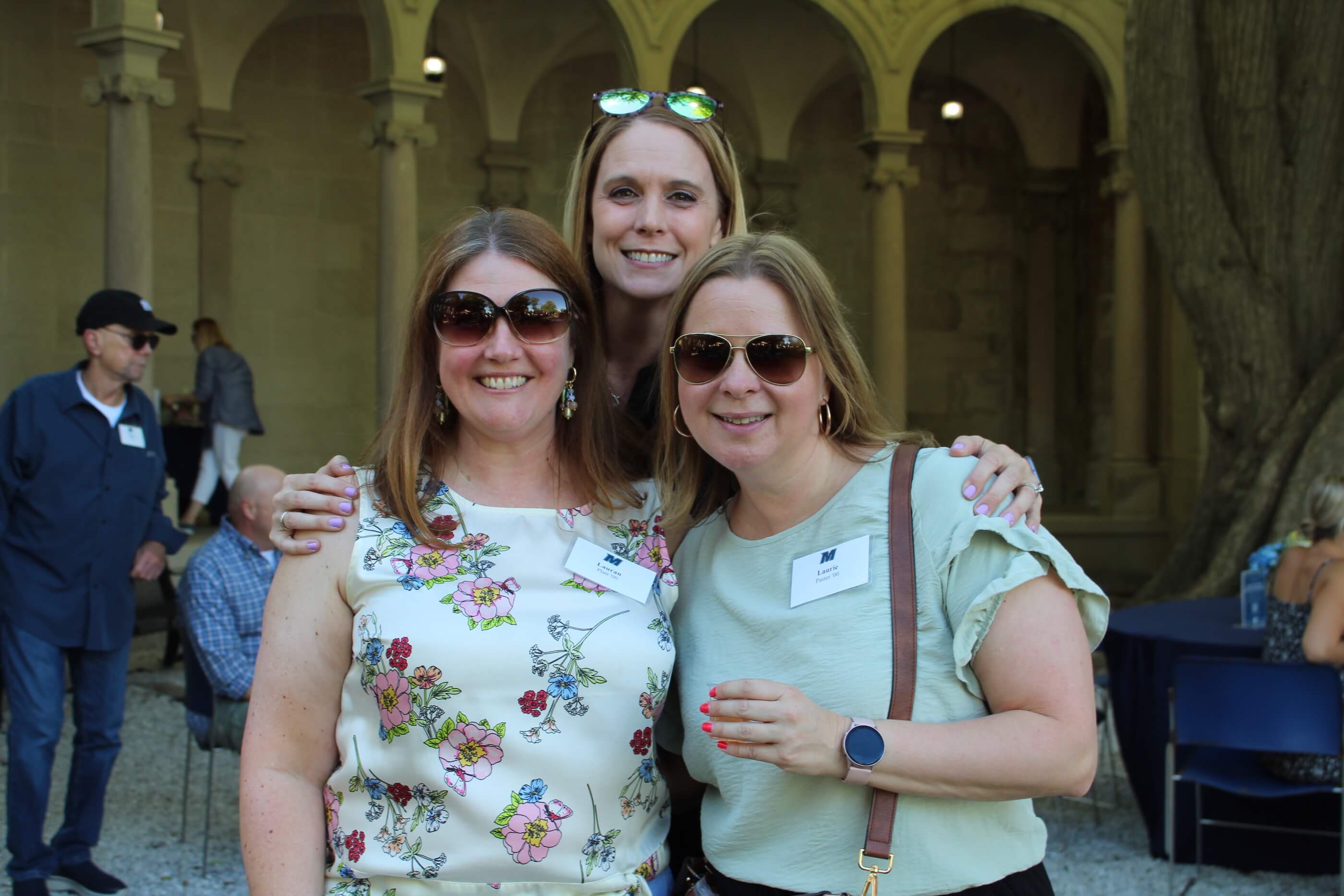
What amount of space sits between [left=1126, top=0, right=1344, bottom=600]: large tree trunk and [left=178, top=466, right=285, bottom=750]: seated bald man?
5950mm

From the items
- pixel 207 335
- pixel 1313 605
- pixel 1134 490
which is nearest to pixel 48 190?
pixel 207 335

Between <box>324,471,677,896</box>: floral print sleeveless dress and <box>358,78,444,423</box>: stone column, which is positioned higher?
<box>358,78,444,423</box>: stone column

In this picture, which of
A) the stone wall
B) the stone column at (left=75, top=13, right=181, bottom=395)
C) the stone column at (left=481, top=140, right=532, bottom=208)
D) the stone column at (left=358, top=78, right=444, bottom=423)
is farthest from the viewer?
the stone column at (left=481, top=140, right=532, bottom=208)

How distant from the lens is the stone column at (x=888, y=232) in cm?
1340

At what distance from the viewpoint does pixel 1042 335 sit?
1814cm

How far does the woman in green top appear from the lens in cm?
172

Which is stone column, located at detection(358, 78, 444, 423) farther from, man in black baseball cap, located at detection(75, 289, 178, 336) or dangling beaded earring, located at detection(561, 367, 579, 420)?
dangling beaded earring, located at detection(561, 367, 579, 420)

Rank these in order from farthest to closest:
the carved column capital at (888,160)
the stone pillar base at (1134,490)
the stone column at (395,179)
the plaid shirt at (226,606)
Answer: the stone pillar base at (1134,490) < the carved column capital at (888,160) < the stone column at (395,179) < the plaid shirt at (226,606)

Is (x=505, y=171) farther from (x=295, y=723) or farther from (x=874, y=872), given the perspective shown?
(x=874, y=872)

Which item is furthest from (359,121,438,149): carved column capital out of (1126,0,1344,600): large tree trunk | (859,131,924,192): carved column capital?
(1126,0,1344,600): large tree trunk

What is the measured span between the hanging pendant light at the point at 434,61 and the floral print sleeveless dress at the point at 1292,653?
9333 mm

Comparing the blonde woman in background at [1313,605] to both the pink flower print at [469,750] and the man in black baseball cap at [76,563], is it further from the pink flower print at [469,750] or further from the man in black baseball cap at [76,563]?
the man in black baseball cap at [76,563]

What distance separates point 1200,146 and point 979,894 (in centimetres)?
785

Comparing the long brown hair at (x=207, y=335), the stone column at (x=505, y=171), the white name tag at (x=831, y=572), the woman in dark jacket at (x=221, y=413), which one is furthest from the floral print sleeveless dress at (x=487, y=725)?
the stone column at (x=505, y=171)
